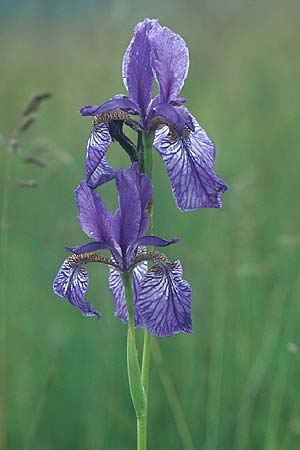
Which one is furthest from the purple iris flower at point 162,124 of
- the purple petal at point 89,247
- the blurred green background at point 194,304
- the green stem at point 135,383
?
the blurred green background at point 194,304

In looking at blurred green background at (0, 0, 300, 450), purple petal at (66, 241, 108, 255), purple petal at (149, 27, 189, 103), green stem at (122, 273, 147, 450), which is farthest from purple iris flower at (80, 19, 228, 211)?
blurred green background at (0, 0, 300, 450)

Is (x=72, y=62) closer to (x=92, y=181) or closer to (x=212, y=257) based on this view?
(x=212, y=257)

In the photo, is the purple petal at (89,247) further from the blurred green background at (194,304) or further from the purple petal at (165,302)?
the blurred green background at (194,304)

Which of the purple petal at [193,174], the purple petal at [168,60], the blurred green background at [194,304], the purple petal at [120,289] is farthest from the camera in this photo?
the blurred green background at [194,304]

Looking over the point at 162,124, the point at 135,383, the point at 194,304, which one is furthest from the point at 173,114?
the point at 194,304

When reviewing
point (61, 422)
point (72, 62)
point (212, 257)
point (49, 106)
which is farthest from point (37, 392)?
point (72, 62)

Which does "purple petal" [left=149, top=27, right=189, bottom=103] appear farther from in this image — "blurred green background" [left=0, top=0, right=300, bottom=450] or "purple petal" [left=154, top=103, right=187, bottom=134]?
"blurred green background" [left=0, top=0, right=300, bottom=450]

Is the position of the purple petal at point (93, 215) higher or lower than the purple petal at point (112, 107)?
lower

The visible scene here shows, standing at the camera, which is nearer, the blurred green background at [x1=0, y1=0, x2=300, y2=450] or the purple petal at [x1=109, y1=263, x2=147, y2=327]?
the purple petal at [x1=109, y1=263, x2=147, y2=327]
